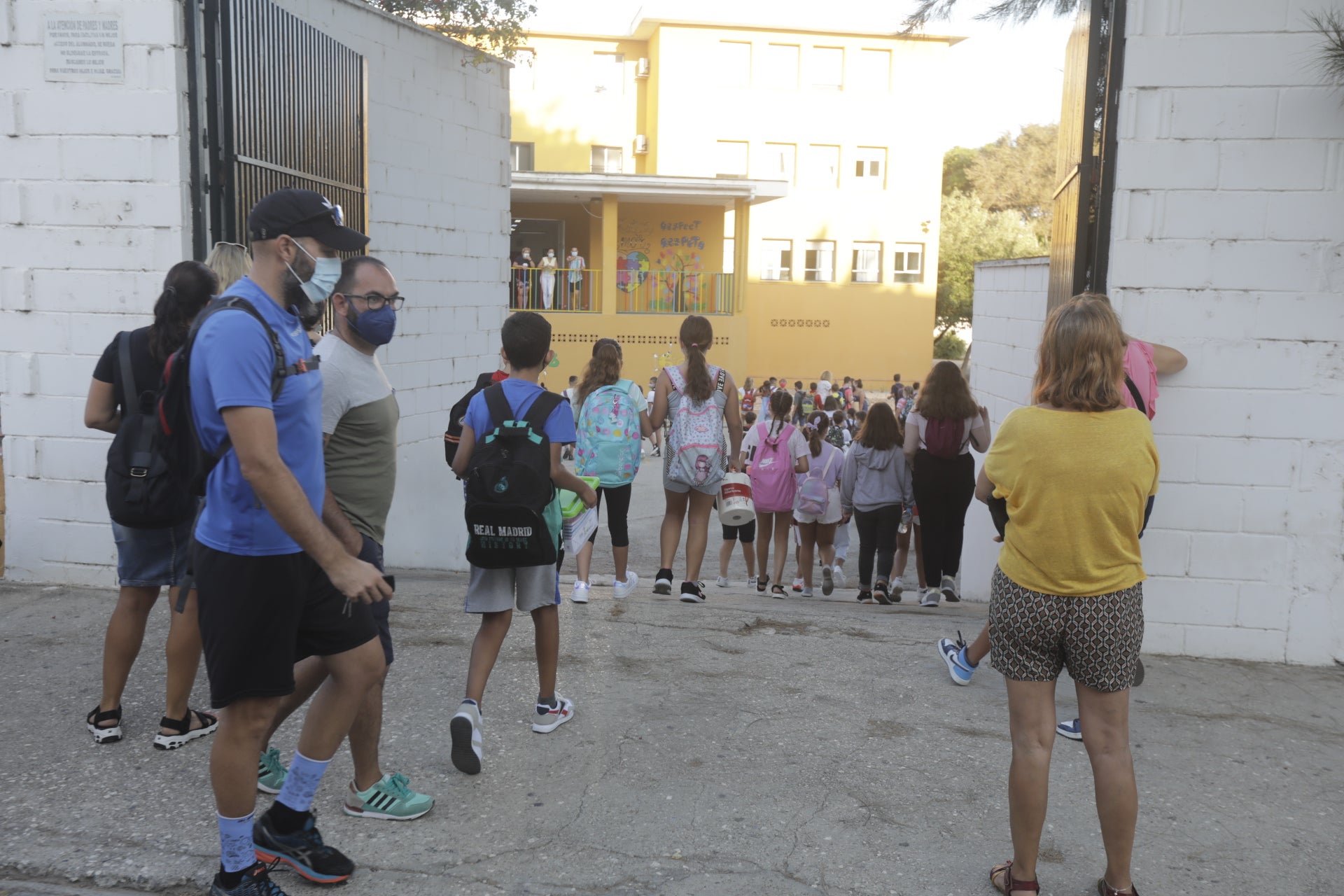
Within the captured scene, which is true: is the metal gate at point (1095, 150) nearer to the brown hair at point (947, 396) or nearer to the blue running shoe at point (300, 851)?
the brown hair at point (947, 396)

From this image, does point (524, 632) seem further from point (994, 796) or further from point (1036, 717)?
point (1036, 717)

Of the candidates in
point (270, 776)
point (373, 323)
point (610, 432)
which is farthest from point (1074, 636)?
point (610, 432)

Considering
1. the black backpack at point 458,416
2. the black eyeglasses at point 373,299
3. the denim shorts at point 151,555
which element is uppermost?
the black eyeglasses at point 373,299

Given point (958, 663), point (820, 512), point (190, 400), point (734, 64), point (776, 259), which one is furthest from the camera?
point (776, 259)

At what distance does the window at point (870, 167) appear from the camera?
109 ft

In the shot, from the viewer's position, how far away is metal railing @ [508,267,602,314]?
2695cm

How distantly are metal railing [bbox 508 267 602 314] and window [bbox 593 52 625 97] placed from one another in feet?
26.6

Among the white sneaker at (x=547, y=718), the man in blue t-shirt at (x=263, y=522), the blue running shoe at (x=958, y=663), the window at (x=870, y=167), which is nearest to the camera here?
the man in blue t-shirt at (x=263, y=522)

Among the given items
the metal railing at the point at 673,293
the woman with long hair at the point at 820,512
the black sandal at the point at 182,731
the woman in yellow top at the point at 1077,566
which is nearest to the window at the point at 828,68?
the metal railing at the point at 673,293

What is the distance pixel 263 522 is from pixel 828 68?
3265 cm

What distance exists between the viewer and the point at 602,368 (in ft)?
22.1

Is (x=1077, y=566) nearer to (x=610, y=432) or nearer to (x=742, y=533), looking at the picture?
(x=610, y=432)

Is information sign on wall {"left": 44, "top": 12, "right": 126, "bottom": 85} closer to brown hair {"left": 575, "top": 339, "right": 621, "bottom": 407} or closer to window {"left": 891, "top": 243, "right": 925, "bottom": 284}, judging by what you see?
brown hair {"left": 575, "top": 339, "right": 621, "bottom": 407}

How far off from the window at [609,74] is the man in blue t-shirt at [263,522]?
31189 millimetres
